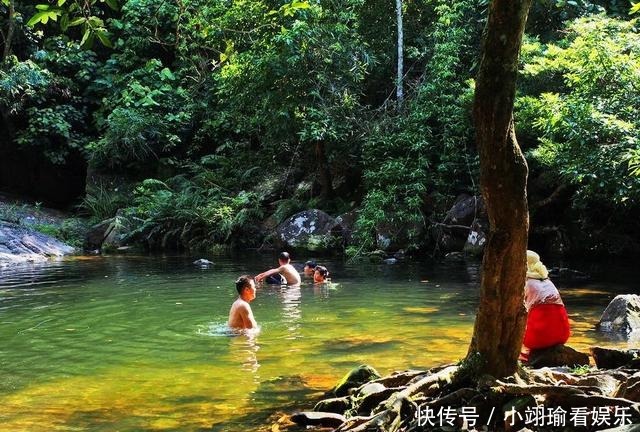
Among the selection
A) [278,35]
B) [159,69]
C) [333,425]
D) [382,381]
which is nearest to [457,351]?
[382,381]

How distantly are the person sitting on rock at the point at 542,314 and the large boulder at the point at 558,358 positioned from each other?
10 cm

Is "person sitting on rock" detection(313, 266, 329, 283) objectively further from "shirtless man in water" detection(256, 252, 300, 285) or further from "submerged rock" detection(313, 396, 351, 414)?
"submerged rock" detection(313, 396, 351, 414)

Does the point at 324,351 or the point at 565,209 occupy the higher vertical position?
the point at 565,209

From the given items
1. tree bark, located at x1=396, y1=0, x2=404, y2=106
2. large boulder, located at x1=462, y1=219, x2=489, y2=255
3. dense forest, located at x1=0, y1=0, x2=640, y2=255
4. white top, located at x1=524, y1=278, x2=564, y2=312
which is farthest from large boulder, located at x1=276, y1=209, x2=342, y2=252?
white top, located at x1=524, y1=278, x2=564, y2=312

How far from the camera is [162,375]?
6.97m

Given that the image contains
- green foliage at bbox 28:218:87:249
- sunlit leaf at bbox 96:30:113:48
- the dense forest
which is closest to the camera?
sunlit leaf at bbox 96:30:113:48

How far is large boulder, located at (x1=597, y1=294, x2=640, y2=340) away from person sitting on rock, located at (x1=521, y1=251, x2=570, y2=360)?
220 cm

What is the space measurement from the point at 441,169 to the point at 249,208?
22.2 feet

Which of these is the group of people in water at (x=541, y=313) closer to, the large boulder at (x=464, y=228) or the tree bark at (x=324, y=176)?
the large boulder at (x=464, y=228)

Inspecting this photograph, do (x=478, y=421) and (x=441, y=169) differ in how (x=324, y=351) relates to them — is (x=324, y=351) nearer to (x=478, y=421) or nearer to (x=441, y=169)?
(x=478, y=421)

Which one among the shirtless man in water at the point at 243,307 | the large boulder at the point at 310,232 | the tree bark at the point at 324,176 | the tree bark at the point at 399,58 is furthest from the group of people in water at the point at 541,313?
the tree bark at the point at 324,176

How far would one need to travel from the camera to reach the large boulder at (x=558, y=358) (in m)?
6.43

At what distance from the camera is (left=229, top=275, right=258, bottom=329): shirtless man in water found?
8.99 m

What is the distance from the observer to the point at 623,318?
8.55m
